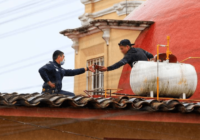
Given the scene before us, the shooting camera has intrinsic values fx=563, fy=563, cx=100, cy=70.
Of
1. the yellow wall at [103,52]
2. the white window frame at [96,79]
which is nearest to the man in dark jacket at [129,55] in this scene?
the yellow wall at [103,52]

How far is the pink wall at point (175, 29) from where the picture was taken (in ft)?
51.2

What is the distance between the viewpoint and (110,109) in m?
9.82

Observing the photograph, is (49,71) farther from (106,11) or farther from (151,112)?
(106,11)

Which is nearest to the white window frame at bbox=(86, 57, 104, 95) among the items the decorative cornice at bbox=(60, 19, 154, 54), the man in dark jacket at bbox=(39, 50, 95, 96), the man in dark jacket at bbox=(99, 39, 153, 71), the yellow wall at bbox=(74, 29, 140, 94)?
the yellow wall at bbox=(74, 29, 140, 94)

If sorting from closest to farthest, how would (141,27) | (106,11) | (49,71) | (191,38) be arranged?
(49,71) → (191,38) → (141,27) → (106,11)

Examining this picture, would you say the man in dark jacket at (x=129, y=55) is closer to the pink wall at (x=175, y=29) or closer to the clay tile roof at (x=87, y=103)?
the pink wall at (x=175, y=29)

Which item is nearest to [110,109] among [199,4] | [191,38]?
[191,38]

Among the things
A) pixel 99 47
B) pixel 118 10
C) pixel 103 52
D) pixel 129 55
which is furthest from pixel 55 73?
pixel 118 10

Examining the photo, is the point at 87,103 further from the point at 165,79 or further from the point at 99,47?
the point at 99,47

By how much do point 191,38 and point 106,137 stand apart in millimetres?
6086

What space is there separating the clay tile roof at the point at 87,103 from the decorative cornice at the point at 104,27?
23.0 feet

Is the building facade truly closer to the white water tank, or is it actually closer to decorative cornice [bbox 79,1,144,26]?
the white water tank

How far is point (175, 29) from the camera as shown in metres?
16.2

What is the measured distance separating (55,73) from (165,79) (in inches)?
99.9
